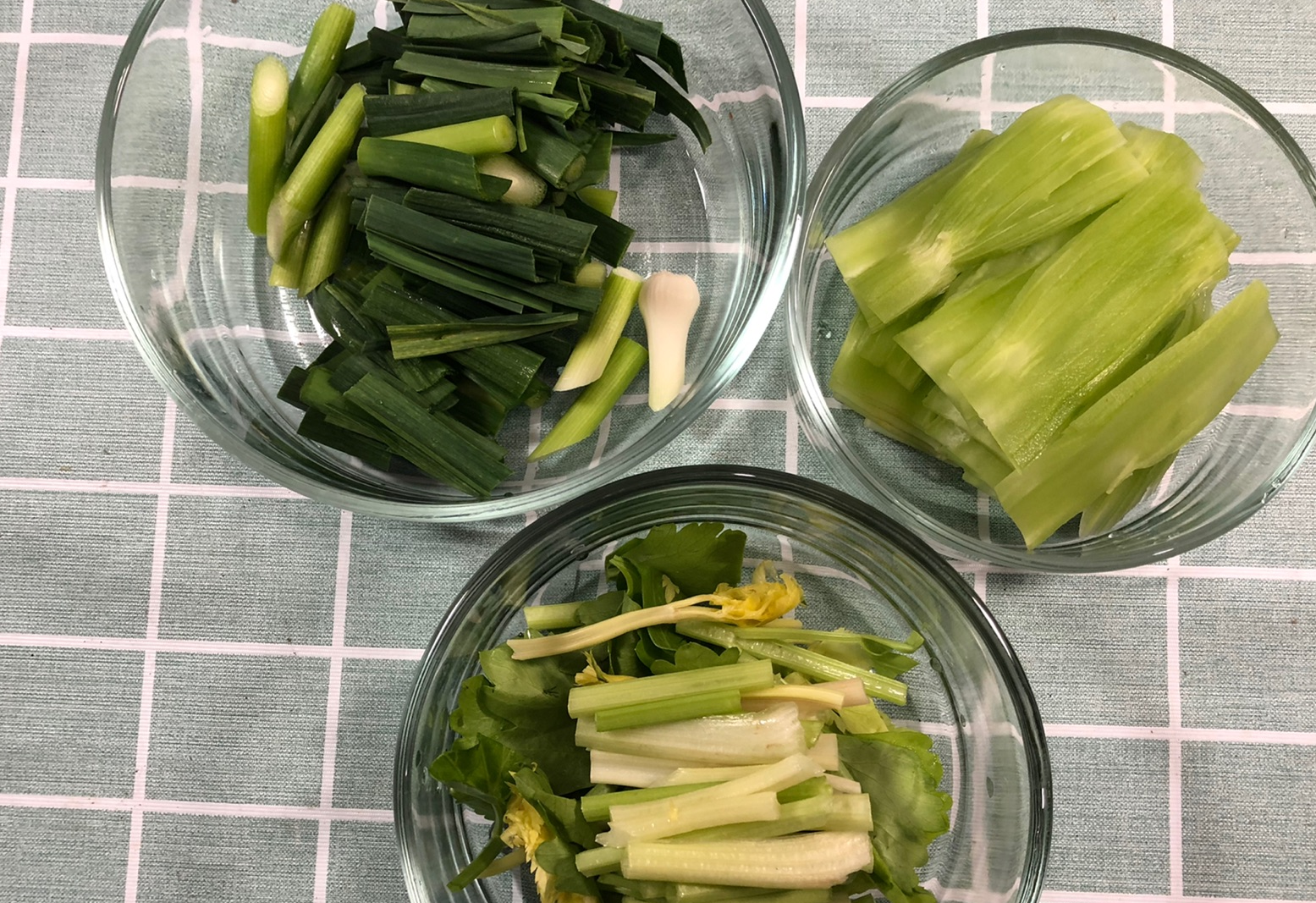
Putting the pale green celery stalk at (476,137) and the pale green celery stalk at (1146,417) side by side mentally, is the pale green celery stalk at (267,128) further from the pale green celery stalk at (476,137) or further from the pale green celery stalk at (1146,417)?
the pale green celery stalk at (1146,417)

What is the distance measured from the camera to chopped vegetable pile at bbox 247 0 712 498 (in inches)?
42.8

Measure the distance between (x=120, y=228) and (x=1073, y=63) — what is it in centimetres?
128

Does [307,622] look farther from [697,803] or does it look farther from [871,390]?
[871,390]

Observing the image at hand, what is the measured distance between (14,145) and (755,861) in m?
1.43

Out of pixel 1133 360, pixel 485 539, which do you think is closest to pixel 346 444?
pixel 485 539

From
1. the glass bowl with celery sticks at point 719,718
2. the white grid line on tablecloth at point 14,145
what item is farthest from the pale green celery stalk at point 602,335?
the white grid line on tablecloth at point 14,145

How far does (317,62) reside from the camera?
3.88ft

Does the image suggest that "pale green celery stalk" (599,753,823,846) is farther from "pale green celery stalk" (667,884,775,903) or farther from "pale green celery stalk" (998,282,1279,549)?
"pale green celery stalk" (998,282,1279,549)

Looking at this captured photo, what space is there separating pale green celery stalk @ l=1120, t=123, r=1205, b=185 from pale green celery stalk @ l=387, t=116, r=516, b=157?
0.77 metres

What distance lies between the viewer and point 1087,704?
1.29 metres

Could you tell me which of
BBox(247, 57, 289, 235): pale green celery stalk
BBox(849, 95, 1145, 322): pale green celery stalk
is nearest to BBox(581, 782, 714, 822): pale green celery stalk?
BBox(849, 95, 1145, 322): pale green celery stalk

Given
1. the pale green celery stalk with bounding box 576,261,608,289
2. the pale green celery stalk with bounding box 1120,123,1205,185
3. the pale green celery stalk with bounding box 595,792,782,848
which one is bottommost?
the pale green celery stalk with bounding box 595,792,782,848

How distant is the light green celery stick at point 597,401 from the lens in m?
1.19

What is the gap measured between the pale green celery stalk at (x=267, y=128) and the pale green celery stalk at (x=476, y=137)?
179mm
